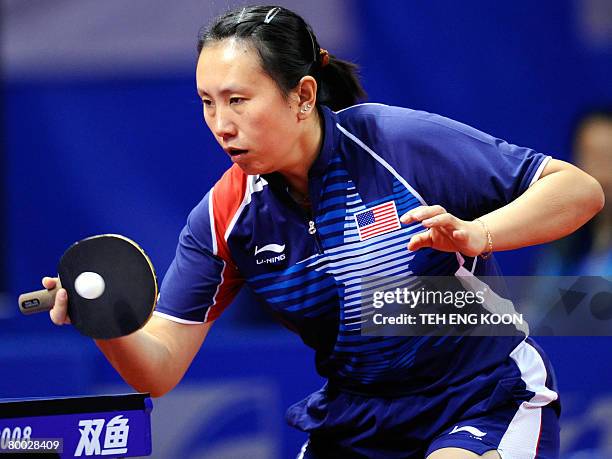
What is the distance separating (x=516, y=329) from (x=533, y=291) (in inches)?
48.2

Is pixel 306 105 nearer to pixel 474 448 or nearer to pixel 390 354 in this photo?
pixel 390 354

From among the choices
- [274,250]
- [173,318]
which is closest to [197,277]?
[173,318]

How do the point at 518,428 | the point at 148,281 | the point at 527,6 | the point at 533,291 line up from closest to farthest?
the point at 148,281 < the point at 518,428 < the point at 533,291 < the point at 527,6

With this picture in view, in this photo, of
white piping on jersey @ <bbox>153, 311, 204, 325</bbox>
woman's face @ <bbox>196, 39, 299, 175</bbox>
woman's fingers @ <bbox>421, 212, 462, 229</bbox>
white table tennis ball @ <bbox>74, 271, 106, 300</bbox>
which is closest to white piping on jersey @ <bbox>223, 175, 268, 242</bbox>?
woman's face @ <bbox>196, 39, 299, 175</bbox>

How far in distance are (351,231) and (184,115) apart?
1.90 metres

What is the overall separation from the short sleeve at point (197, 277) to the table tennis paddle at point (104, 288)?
32 centimetres

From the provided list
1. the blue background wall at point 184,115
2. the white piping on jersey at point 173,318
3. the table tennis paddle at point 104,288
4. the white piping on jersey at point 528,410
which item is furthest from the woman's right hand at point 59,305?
the blue background wall at point 184,115

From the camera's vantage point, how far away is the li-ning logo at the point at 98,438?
224 cm

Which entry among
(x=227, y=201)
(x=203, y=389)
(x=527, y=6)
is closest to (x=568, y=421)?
(x=203, y=389)

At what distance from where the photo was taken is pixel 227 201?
255 cm

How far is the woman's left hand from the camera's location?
2146 millimetres

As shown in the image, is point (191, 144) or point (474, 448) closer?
point (474, 448)

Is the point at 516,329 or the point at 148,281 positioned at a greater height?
the point at 148,281

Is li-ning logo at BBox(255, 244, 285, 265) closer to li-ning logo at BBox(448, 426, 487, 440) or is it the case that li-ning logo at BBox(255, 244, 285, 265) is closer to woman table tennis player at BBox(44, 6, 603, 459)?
woman table tennis player at BBox(44, 6, 603, 459)
